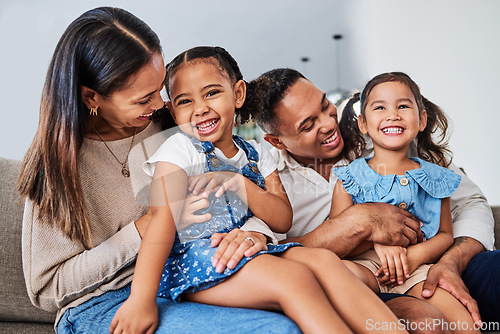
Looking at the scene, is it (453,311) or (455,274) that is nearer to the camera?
(453,311)

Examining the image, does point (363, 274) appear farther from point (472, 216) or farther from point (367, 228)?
point (472, 216)

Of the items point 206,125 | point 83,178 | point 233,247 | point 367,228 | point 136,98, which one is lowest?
point 367,228

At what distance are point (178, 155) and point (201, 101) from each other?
186 millimetres

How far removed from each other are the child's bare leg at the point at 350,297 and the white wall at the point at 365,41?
73.5 inches

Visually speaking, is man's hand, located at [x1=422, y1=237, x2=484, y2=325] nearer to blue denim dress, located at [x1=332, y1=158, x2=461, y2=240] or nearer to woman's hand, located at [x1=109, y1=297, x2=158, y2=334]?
blue denim dress, located at [x1=332, y1=158, x2=461, y2=240]

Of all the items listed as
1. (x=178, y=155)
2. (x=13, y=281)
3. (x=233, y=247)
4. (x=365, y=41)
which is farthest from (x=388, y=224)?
(x=365, y=41)

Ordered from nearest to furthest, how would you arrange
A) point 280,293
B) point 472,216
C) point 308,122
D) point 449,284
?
point 280,293
point 449,284
point 472,216
point 308,122

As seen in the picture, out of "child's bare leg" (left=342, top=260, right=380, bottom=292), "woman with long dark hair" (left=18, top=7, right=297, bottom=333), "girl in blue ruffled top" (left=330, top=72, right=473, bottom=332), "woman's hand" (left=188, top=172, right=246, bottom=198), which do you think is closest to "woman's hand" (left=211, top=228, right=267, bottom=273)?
"woman with long dark hair" (left=18, top=7, right=297, bottom=333)

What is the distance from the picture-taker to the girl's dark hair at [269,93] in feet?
5.34

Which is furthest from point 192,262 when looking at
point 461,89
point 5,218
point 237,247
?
point 461,89

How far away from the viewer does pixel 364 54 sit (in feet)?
13.9

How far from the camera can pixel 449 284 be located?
1.25 metres

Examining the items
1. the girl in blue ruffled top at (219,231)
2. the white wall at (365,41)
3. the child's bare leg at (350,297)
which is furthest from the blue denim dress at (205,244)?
the white wall at (365,41)

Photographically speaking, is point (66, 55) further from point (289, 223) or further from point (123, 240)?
point (289, 223)
